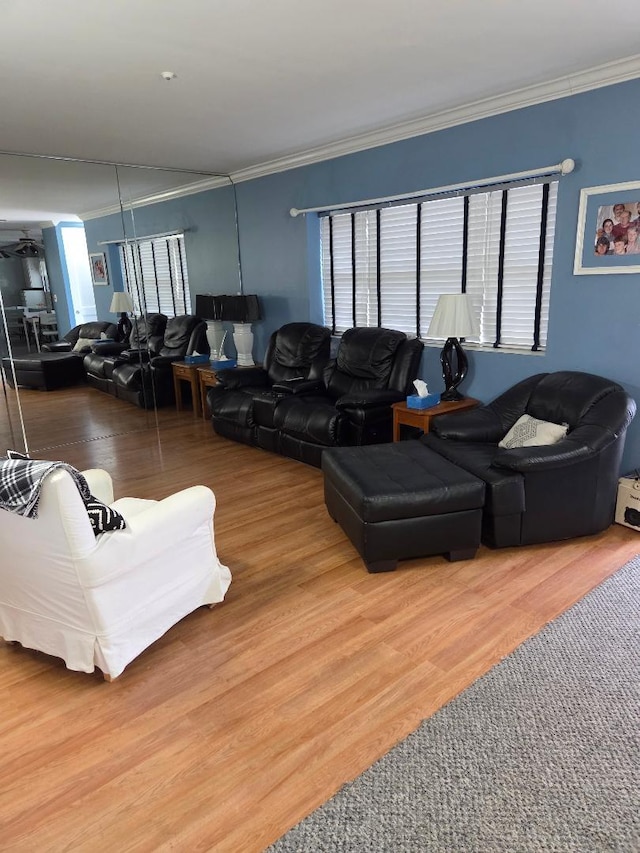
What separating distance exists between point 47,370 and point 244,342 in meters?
1.90

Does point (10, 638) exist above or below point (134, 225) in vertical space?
below

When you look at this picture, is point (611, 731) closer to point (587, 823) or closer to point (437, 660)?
point (587, 823)

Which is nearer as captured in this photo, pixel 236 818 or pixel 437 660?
pixel 236 818

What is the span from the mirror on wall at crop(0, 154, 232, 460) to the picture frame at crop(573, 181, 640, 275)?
3.89m

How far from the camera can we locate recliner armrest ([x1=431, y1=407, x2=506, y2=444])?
349cm

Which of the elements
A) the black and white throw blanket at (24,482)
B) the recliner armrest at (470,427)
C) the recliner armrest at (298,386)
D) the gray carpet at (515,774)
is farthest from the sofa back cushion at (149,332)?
the gray carpet at (515,774)

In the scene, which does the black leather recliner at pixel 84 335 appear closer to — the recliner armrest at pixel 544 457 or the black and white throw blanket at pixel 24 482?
the black and white throw blanket at pixel 24 482

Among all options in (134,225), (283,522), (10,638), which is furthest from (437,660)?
(134,225)

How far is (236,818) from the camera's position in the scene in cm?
159

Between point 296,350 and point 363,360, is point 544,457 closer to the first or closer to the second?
point 363,360

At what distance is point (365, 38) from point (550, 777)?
3079mm

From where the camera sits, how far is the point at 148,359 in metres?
5.80

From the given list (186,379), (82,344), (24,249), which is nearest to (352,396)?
(186,379)

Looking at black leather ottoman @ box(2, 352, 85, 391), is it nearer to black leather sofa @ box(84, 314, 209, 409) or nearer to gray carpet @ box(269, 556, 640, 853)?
black leather sofa @ box(84, 314, 209, 409)
